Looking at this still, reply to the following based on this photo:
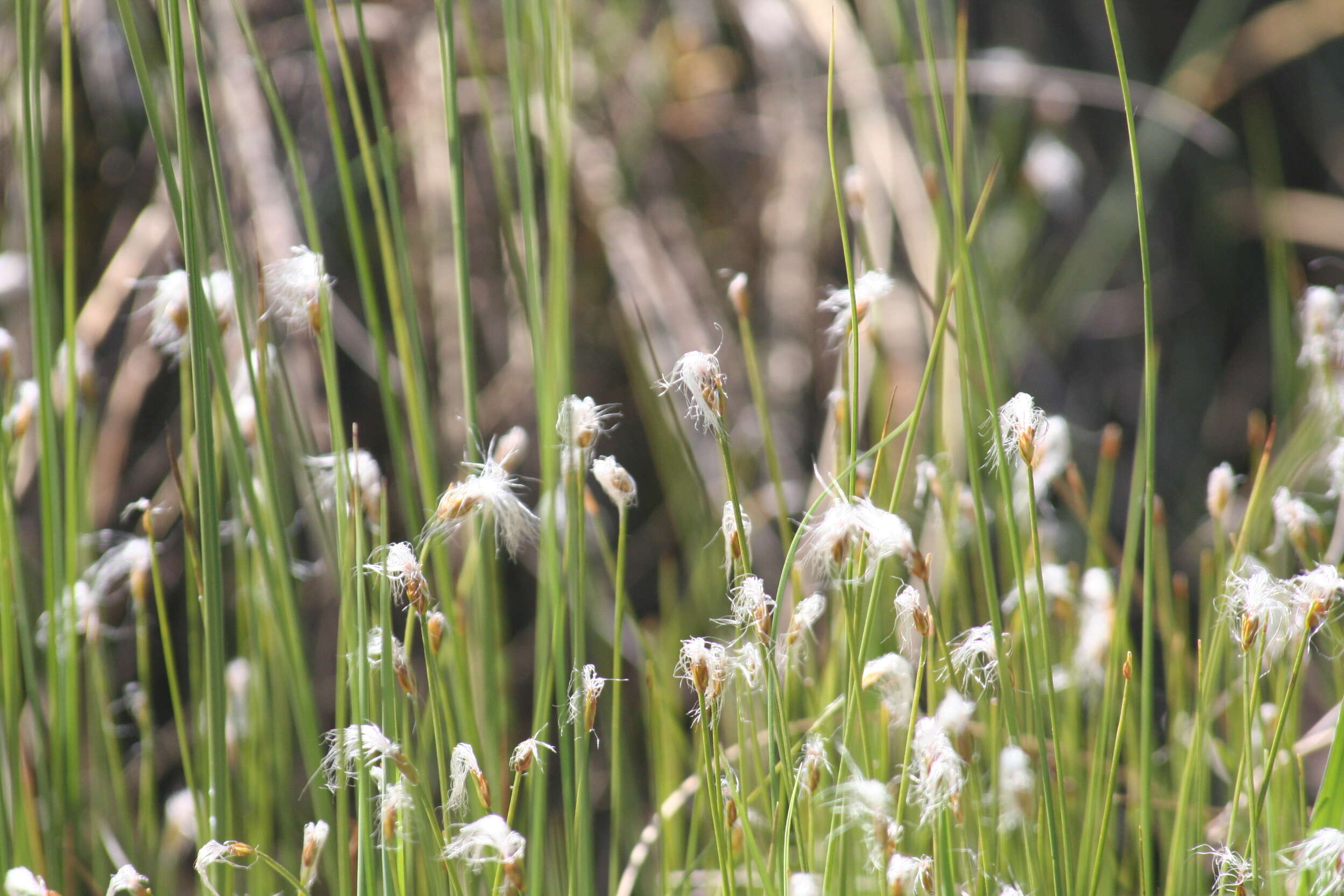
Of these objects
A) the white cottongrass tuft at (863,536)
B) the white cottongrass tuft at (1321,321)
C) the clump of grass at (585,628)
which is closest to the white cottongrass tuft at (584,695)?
the clump of grass at (585,628)

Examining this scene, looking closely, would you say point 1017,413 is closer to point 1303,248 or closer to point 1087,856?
point 1087,856

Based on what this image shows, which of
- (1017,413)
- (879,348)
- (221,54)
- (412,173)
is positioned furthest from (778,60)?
A: (1017,413)

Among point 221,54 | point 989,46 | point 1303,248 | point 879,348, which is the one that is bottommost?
point 879,348

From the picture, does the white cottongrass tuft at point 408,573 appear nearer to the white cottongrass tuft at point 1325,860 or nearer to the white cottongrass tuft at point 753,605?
the white cottongrass tuft at point 753,605

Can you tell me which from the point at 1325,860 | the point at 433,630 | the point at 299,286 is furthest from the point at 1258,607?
the point at 299,286

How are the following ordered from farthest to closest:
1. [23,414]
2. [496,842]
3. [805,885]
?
[23,414], [805,885], [496,842]

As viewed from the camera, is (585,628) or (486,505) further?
(585,628)

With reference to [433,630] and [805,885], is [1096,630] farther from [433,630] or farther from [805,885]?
[433,630]

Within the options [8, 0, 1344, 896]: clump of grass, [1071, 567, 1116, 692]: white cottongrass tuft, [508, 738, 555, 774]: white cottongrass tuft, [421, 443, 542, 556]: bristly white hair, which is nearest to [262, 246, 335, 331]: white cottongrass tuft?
[8, 0, 1344, 896]: clump of grass
